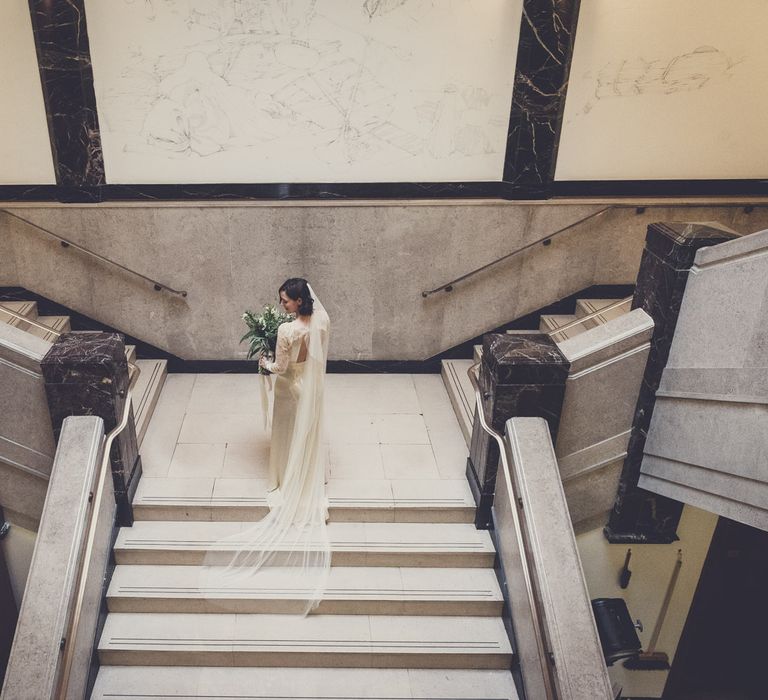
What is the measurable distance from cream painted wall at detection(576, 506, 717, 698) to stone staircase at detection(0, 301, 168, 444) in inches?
174

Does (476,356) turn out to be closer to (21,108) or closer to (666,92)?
(666,92)

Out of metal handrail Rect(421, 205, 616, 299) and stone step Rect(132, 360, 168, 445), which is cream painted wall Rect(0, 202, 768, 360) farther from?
stone step Rect(132, 360, 168, 445)

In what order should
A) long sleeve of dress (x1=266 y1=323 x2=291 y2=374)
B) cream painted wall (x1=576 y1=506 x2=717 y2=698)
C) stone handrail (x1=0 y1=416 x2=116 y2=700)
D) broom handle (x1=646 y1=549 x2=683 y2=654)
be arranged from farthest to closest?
broom handle (x1=646 y1=549 x2=683 y2=654) < cream painted wall (x1=576 y1=506 x2=717 y2=698) < long sleeve of dress (x1=266 y1=323 x2=291 y2=374) < stone handrail (x1=0 y1=416 x2=116 y2=700)

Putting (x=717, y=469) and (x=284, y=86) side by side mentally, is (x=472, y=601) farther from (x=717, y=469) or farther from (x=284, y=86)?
(x=284, y=86)

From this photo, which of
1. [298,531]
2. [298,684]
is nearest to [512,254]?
[298,531]

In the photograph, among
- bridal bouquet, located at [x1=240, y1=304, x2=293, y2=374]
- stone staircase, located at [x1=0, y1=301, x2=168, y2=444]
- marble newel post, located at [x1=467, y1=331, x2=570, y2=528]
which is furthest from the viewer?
stone staircase, located at [x1=0, y1=301, x2=168, y2=444]

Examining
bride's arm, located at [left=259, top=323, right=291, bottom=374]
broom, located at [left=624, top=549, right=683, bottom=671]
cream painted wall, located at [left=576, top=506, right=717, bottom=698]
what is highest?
bride's arm, located at [left=259, top=323, right=291, bottom=374]

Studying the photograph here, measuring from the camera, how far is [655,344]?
17.7 ft

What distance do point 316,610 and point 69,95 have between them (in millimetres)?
5379

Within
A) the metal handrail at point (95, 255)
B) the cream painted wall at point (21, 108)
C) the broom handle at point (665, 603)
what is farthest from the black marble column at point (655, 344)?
the cream painted wall at point (21, 108)

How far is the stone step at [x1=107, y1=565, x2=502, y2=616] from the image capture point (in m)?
5.45

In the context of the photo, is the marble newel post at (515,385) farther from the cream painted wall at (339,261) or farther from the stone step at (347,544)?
the cream painted wall at (339,261)

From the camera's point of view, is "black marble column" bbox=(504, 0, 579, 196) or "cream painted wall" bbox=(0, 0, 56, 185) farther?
"black marble column" bbox=(504, 0, 579, 196)

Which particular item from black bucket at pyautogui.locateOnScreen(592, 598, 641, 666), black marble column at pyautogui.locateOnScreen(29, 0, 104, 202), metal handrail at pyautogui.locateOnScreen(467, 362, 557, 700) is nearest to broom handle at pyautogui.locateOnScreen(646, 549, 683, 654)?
black bucket at pyautogui.locateOnScreen(592, 598, 641, 666)
